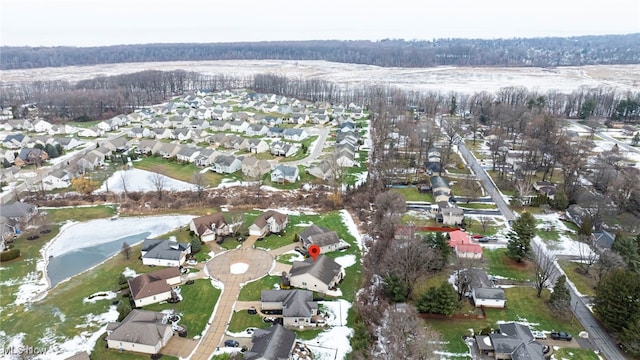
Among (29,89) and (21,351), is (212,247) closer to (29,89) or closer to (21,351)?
(21,351)

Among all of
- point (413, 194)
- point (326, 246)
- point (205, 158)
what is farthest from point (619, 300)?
point (205, 158)

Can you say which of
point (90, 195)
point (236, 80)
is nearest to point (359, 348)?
point (90, 195)

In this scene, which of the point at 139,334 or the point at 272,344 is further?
the point at 139,334

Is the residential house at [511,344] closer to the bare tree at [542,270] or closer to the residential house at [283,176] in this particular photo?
the bare tree at [542,270]

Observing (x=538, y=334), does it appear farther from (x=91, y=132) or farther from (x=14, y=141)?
(x=14, y=141)

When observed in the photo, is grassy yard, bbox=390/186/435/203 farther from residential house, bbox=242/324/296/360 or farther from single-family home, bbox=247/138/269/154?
residential house, bbox=242/324/296/360

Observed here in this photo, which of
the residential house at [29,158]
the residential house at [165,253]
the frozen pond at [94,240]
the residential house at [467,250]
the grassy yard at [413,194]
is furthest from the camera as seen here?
the residential house at [29,158]

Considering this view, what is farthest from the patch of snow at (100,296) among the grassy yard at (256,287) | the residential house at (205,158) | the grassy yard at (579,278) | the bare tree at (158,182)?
the grassy yard at (579,278)
